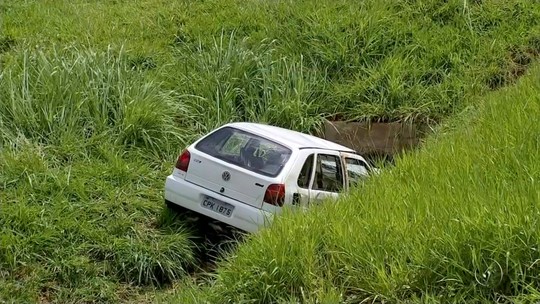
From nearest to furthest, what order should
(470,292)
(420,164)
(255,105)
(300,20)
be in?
(470,292), (420,164), (255,105), (300,20)

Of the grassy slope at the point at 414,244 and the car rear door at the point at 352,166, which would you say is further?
the car rear door at the point at 352,166

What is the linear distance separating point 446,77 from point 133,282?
697 centimetres

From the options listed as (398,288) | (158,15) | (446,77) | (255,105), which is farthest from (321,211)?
(158,15)

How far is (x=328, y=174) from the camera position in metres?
7.80

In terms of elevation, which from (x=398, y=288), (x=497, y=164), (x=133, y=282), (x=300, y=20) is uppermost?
(x=497, y=164)

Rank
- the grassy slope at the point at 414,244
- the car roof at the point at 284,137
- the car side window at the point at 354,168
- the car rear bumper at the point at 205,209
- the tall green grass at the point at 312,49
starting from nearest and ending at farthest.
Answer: the grassy slope at the point at 414,244
the car rear bumper at the point at 205,209
the car roof at the point at 284,137
the car side window at the point at 354,168
the tall green grass at the point at 312,49

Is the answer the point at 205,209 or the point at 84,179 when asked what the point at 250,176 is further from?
A: the point at 84,179

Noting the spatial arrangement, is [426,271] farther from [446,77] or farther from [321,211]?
[446,77]

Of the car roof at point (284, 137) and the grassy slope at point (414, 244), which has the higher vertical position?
the grassy slope at point (414, 244)

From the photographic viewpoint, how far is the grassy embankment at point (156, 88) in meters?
7.06

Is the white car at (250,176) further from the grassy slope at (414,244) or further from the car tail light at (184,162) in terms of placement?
the grassy slope at (414,244)

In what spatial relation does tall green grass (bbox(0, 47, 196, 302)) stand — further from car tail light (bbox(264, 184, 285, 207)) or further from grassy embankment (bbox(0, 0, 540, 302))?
car tail light (bbox(264, 184, 285, 207))

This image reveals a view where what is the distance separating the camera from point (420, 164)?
240 inches

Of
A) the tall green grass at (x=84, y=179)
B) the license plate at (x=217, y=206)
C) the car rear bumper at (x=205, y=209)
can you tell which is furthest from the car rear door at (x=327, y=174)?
the tall green grass at (x=84, y=179)
